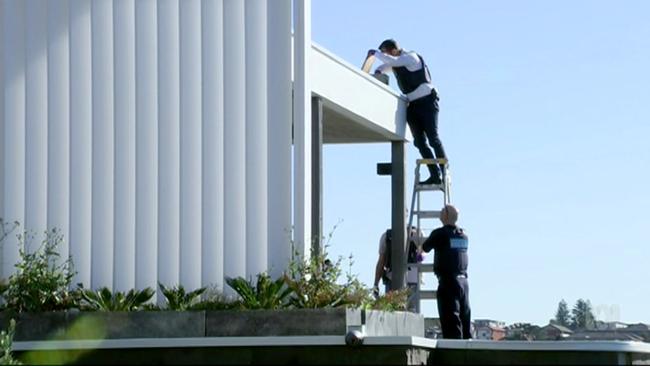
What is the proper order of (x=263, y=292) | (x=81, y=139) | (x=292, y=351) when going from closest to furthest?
1. (x=292, y=351)
2. (x=263, y=292)
3. (x=81, y=139)

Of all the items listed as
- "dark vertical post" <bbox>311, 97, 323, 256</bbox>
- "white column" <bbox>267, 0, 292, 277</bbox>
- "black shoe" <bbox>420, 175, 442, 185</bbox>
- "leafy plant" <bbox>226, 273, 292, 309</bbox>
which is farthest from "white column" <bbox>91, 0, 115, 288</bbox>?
"black shoe" <bbox>420, 175, 442, 185</bbox>

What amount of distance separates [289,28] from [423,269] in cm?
422

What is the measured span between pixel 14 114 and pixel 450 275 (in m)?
3.90

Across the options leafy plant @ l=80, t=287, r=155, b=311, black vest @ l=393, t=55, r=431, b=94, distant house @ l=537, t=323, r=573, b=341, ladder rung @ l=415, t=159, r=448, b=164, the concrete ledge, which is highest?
black vest @ l=393, t=55, r=431, b=94

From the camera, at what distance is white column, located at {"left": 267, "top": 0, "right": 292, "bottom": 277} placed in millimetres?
12539

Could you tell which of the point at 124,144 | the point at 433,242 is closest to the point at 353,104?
the point at 433,242

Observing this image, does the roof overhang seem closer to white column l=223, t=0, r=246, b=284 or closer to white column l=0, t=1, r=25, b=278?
white column l=223, t=0, r=246, b=284

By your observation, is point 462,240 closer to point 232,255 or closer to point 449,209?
point 449,209

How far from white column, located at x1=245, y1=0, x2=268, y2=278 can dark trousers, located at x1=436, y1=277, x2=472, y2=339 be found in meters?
2.27

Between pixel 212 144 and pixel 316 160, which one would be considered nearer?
pixel 212 144

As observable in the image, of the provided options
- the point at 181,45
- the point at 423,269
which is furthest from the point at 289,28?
the point at 423,269

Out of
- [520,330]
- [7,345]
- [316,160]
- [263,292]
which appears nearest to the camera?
[7,345]

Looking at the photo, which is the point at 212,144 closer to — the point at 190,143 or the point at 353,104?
the point at 190,143

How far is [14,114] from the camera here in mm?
12656
